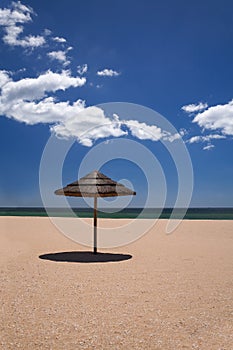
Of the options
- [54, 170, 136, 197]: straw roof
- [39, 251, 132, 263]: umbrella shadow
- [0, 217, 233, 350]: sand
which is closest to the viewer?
[0, 217, 233, 350]: sand

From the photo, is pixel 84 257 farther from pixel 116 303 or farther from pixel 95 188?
pixel 116 303

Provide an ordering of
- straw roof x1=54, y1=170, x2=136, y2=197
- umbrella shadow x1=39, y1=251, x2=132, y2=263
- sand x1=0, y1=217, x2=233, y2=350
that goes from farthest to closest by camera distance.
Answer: straw roof x1=54, y1=170, x2=136, y2=197 < umbrella shadow x1=39, y1=251, x2=132, y2=263 < sand x1=0, y1=217, x2=233, y2=350

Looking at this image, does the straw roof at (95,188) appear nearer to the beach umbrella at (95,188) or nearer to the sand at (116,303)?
the beach umbrella at (95,188)

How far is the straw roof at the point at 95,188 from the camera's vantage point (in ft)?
29.4

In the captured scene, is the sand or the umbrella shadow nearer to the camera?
the sand

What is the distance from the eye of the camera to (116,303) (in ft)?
15.4

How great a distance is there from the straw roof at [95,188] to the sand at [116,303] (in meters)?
1.57

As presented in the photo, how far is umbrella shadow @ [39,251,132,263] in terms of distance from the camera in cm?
830

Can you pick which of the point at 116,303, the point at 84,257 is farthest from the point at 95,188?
the point at 116,303

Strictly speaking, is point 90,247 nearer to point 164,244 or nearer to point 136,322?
point 164,244

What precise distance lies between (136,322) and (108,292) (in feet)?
4.38

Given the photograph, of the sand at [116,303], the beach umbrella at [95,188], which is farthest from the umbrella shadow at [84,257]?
the beach umbrella at [95,188]

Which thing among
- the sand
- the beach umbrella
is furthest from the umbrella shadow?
the beach umbrella

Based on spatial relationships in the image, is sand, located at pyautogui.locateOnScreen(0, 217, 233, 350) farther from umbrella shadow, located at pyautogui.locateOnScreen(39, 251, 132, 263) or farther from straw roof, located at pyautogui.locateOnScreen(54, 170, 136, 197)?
straw roof, located at pyautogui.locateOnScreen(54, 170, 136, 197)
